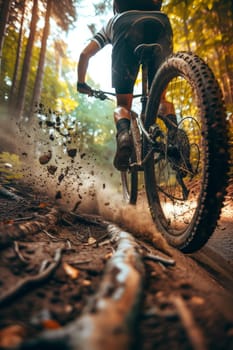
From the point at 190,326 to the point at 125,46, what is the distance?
2734mm

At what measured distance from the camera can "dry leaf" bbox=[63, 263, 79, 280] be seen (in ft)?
3.78

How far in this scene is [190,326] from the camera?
0.71 metres

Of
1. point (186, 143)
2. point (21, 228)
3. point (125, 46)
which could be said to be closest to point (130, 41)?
point (125, 46)

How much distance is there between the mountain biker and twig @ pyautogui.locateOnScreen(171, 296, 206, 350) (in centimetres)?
217

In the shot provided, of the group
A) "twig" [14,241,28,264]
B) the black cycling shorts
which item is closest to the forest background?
the black cycling shorts

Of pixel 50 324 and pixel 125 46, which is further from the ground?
pixel 125 46

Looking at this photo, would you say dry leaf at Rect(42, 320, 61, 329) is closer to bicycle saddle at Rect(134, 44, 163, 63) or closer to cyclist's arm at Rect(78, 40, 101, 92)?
bicycle saddle at Rect(134, 44, 163, 63)

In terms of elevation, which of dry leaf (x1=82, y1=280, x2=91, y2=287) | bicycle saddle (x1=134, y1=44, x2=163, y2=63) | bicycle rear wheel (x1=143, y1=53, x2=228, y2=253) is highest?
bicycle saddle (x1=134, y1=44, x2=163, y2=63)

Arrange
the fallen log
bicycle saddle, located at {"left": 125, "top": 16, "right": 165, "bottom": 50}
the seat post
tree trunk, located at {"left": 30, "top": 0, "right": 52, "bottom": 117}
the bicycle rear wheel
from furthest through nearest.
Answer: tree trunk, located at {"left": 30, "top": 0, "right": 52, "bottom": 117}, the seat post, bicycle saddle, located at {"left": 125, "top": 16, "right": 165, "bottom": 50}, the bicycle rear wheel, the fallen log

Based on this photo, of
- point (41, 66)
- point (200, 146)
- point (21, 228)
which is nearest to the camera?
point (21, 228)

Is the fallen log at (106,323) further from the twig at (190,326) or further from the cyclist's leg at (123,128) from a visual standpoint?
the cyclist's leg at (123,128)

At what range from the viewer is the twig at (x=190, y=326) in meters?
0.64

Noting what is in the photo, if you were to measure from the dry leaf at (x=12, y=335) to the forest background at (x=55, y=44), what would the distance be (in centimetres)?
297

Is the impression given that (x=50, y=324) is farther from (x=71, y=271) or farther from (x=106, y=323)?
(x=71, y=271)
